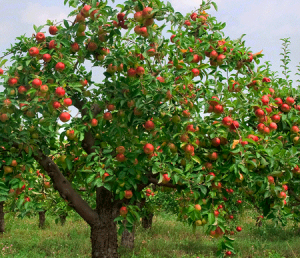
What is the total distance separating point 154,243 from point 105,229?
560 centimetres

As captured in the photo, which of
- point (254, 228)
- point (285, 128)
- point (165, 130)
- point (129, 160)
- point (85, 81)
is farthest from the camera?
point (254, 228)

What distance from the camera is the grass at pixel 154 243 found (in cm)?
880

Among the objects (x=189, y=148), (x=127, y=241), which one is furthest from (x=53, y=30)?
(x=127, y=241)

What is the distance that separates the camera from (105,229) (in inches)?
189

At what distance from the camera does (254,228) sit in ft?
42.2

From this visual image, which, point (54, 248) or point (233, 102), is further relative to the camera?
point (54, 248)

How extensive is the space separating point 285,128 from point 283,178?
963 mm

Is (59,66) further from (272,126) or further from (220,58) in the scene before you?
(272,126)

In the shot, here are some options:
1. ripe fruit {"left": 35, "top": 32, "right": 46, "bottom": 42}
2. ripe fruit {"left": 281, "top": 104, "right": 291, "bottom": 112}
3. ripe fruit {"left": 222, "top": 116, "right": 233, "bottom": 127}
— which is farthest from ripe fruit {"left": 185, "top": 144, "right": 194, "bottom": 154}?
ripe fruit {"left": 35, "top": 32, "right": 46, "bottom": 42}

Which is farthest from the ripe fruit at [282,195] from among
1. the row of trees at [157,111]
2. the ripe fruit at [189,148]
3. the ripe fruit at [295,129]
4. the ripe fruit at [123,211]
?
the ripe fruit at [123,211]

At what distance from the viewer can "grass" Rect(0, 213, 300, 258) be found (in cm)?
880

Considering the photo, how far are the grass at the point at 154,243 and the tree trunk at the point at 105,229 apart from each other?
3343 mm

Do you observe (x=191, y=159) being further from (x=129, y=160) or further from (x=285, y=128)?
(x=285, y=128)

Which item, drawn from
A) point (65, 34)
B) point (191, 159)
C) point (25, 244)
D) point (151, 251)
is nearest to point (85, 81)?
point (65, 34)
